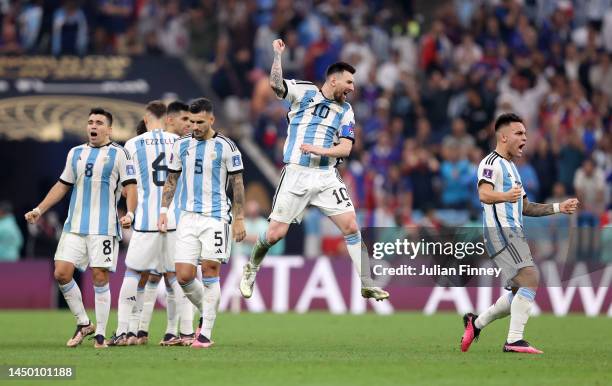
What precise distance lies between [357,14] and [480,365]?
17556 millimetres

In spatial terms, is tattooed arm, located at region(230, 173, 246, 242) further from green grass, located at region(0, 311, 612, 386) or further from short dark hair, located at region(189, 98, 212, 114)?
green grass, located at region(0, 311, 612, 386)

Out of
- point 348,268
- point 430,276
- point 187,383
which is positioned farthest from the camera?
→ point 348,268

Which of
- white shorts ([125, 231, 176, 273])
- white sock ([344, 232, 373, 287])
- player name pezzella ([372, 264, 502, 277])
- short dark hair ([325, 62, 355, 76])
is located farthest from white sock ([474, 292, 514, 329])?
white shorts ([125, 231, 176, 273])

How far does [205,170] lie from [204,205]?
374 mm

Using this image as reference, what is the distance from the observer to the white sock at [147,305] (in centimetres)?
1557

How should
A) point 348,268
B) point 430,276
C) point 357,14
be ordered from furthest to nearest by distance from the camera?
point 357,14 < point 348,268 < point 430,276

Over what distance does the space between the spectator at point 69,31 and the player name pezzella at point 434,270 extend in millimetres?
13012

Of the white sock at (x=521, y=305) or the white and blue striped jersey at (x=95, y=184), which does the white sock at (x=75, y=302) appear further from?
the white sock at (x=521, y=305)

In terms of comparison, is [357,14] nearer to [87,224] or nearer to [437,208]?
[437,208]

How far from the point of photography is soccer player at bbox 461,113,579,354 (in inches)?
548

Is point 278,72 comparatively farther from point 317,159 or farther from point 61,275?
point 61,275

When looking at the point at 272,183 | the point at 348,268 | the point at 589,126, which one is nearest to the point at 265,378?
the point at 348,268

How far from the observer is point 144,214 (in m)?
15.4

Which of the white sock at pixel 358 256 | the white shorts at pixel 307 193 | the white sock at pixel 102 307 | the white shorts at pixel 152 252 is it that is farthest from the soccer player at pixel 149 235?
the white sock at pixel 358 256
